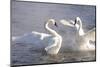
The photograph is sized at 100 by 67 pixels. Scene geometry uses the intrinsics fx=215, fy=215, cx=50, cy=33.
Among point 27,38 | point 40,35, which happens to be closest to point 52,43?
point 40,35

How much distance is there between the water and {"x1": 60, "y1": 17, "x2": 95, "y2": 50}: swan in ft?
0.17

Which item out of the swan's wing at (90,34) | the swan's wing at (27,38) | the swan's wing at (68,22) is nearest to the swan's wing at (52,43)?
the swan's wing at (27,38)

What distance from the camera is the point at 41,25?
2496mm

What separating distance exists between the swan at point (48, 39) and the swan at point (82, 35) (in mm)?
198

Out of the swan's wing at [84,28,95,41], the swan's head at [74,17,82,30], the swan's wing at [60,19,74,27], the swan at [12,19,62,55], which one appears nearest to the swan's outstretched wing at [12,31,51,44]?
the swan at [12,19,62,55]

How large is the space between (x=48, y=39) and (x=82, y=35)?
465 millimetres

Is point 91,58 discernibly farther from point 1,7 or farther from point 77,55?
point 1,7

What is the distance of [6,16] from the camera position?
2359 millimetres

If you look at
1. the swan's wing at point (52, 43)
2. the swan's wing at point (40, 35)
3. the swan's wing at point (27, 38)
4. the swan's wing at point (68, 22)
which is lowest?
the swan's wing at point (52, 43)

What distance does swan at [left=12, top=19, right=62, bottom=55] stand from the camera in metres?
2.45

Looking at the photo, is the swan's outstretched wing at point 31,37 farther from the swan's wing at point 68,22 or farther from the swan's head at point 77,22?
the swan's head at point 77,22

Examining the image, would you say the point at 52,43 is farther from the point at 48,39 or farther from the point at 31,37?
the point at 31,37

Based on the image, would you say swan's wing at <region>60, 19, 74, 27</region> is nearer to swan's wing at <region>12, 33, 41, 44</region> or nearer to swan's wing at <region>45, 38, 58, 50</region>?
swan's wing at <region>45, 38, 58, 50</region>

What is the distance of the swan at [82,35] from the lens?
2.66 m
